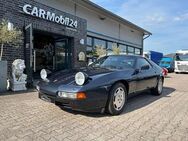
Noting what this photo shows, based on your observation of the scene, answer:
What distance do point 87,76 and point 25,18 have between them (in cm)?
592

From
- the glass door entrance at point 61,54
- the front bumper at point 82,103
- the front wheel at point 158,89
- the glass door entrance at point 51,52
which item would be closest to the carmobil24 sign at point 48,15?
the glass door entrance at point 51,52

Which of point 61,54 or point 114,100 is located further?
point 61,54

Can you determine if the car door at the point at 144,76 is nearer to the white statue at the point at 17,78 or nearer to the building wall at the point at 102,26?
the white statue at the point at 17,78

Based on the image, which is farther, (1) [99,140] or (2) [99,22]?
(2) [99,22]

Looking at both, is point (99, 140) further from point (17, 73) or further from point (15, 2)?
point (15, 2)

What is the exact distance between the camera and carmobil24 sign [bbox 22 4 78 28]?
9.23 meters

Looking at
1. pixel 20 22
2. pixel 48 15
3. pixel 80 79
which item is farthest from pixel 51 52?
pixel 80 79

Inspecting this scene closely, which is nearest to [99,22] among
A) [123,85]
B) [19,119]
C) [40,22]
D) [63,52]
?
[63,52]

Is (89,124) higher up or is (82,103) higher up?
(82,103)

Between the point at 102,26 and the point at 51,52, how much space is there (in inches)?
181

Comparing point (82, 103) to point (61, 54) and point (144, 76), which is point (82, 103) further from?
point (61, 54)

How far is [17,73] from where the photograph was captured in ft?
25.4

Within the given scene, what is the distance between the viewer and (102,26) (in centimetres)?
1591

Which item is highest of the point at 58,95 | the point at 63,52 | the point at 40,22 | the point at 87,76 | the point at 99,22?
the point at 99,22
